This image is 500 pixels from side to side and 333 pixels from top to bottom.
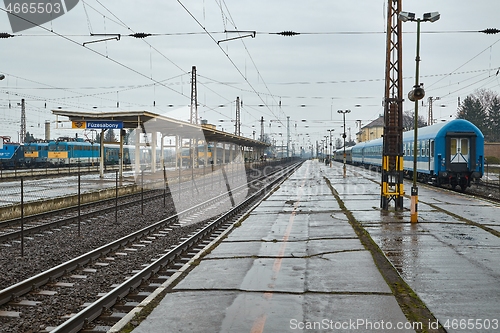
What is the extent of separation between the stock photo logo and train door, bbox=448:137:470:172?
20365 millimetres

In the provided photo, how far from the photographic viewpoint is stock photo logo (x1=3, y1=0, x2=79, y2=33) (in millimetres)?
15344

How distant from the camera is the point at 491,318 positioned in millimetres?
5949

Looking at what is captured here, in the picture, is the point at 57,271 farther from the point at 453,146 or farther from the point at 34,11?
the point at 453,146

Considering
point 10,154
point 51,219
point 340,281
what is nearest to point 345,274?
point 340,281

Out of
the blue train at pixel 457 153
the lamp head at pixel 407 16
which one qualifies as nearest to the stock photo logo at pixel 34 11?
the lamp head at pixel 407 16

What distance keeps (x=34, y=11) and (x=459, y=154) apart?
850 inches

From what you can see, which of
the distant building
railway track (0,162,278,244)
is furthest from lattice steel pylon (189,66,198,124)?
the distant building

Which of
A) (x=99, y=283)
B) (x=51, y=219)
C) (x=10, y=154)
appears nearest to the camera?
(x=99, y=283)

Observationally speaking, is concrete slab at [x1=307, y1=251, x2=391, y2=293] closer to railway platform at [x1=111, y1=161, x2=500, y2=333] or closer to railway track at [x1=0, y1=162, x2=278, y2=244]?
railway platform at [x1=111, y1=161, x2=500, y2=333]

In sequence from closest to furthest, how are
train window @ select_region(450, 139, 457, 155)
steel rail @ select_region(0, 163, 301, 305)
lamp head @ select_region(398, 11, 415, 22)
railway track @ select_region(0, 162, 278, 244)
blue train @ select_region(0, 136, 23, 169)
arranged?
1. steel rail @ select_region(0, 163, 301, 305)
2. railway track @ select_region(0, 162, 278, 244)
3. lamp head @ select_region(398, 11, 415, 22)
4. train window @ select_region(450, 139, 457, 155)
5. blue train @ select_region(0, 136, 23, 169)

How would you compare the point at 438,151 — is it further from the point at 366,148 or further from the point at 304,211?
the point at 366,148

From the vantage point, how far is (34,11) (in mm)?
16250

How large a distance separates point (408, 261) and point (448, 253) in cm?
125

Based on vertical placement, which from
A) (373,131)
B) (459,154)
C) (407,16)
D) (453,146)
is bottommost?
(459,154)
